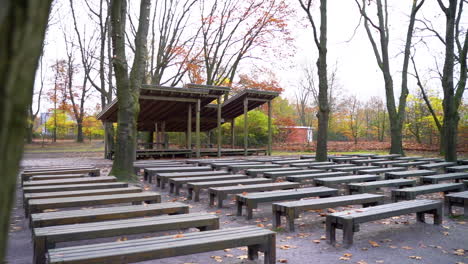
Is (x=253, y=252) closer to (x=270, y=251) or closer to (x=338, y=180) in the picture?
(x=270, y=251)

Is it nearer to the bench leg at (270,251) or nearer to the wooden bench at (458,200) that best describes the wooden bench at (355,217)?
the wooden bench at (458,200)

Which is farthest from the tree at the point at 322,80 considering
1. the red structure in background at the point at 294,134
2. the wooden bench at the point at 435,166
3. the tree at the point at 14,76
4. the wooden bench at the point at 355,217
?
the red structure in background at the point at 294,134

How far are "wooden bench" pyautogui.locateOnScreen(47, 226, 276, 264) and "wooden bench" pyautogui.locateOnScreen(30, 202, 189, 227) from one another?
1212 millimetres

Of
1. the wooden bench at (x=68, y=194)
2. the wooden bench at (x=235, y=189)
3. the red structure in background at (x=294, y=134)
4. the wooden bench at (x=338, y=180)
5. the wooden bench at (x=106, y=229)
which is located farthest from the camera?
the red structure in background at (x=294, y=134)

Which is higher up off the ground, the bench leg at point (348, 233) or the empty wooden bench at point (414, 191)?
the empty wooden bench at point (414, 191)

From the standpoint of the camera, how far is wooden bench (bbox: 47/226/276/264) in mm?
3029

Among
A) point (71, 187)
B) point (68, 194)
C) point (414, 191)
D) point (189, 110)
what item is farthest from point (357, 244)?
point (189, 110)

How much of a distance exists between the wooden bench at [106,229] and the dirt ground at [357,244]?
38cm

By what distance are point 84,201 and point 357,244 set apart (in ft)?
13.7

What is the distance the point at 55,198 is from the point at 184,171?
4.42m

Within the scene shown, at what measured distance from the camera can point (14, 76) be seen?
0.82m

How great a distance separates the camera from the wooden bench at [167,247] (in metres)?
3.03

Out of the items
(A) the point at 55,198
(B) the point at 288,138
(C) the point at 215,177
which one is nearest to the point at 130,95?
(C) the point at 215,177

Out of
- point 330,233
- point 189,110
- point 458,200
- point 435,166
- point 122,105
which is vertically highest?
point 189,110
